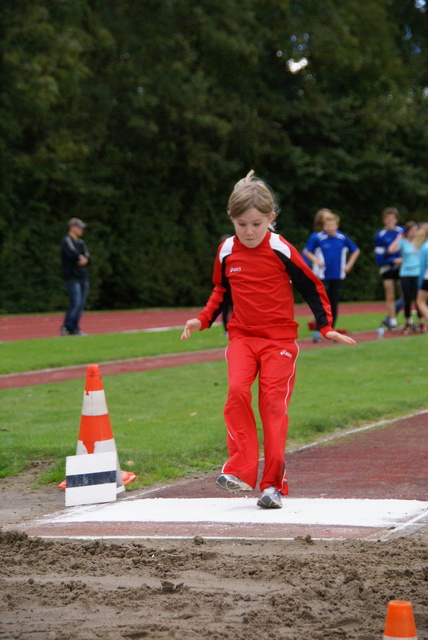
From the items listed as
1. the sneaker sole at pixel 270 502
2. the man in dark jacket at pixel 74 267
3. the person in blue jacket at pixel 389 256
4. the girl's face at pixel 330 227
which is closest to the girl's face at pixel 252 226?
the sneaker sole at pixel 270 502

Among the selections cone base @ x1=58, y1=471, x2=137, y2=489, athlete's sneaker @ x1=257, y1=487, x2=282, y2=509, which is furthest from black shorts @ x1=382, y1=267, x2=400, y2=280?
athlete's sneaker @ x1=257, y1=487, x2=282, y2=509

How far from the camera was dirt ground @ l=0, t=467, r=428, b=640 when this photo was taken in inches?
143

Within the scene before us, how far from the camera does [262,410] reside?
5984 mm

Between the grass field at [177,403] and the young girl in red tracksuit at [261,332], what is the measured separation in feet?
4.17

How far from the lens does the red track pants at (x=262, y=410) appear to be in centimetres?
591

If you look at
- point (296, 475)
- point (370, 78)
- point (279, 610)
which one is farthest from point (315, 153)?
point (279, 610)

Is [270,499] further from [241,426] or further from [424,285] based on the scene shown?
[424,285]

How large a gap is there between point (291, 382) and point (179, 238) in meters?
27.9

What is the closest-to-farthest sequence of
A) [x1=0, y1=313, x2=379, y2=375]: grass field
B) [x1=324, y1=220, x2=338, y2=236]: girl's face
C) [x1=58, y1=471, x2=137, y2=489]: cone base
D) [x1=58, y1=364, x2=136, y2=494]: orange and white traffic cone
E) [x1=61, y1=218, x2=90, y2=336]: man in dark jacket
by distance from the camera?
1. [x1=58, y1=364, x2=136, y2=494]: orange and white traffic cone
2. [x1=58, y1=471, x2=137, y2=489]: cone base
3. [x1=0, y1=313, x2=379, y2=375]: grass field
4. [x1=324, y1=220, x2=338, y2=236]: girl's face
5. [x1=61, y1=218, x2=90, y2=336]: man in dark jacket

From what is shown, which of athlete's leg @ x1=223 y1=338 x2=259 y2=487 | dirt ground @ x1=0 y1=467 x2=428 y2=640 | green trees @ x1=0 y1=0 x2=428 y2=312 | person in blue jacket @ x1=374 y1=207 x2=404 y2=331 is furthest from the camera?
green trees @ x1=0 y1=0 x2=428 y2=312

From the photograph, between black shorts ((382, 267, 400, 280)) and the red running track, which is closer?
black shorts ((382, 267, 400, 280))

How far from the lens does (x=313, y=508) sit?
5805 mm

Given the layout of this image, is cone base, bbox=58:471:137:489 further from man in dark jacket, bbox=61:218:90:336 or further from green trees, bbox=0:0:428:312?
green trees, bbox=0:0:428:312

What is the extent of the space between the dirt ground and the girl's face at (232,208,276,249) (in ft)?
6.18
